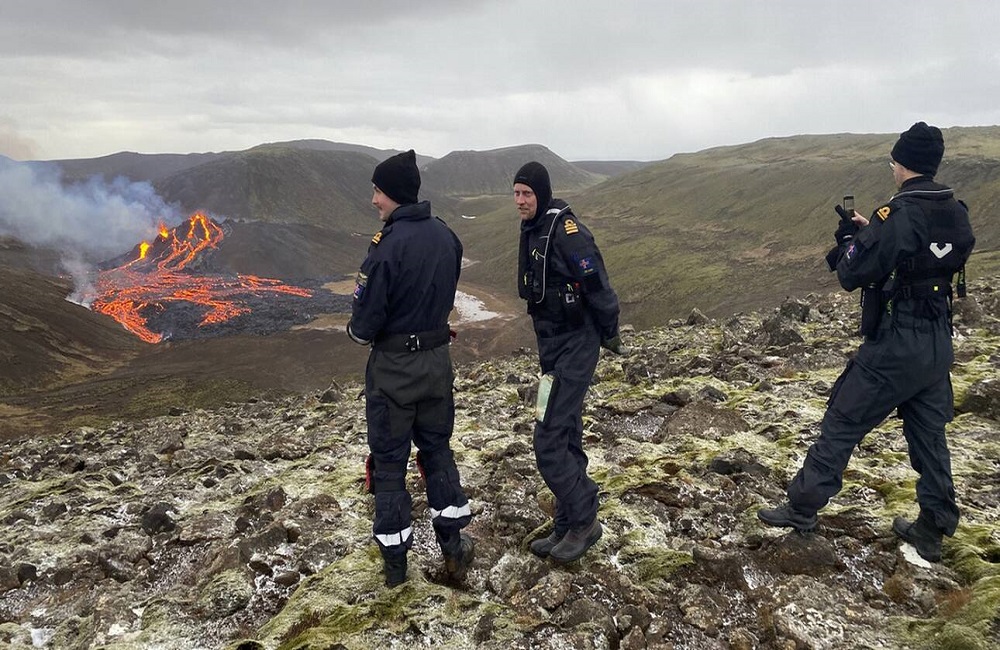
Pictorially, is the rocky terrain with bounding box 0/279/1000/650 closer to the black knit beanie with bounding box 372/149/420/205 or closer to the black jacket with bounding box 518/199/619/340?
the black jacket with bounding box 518/199/619/340

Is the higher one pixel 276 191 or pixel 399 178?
pixel 276 191

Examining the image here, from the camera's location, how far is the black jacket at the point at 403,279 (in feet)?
13.7

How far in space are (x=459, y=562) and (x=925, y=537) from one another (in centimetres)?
348

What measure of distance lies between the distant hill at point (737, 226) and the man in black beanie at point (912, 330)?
29078 millimetres

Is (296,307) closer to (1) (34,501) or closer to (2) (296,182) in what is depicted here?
(1) (34,501)

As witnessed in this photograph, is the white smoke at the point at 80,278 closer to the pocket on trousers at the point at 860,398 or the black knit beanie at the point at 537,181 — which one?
the black knit beanie at the point at 537,181

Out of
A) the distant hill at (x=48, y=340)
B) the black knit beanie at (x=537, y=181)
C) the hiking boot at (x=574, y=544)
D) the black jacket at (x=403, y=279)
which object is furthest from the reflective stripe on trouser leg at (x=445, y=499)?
the distant hill at (x=48, y=340)

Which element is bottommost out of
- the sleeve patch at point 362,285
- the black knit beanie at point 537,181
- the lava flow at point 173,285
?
the lava flow at point 173,285

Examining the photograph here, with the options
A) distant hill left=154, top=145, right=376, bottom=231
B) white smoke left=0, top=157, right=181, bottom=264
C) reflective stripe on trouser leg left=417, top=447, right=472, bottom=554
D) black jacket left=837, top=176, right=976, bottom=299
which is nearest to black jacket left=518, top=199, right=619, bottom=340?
reflective stripe on trouser leg left=417, top=447, right=472, bottom=554

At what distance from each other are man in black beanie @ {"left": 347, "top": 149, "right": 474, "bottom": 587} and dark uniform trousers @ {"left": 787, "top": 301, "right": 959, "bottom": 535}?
2.81 m

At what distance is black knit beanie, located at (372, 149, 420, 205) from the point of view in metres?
4.34

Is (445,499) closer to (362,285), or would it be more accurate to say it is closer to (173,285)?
(362,285)

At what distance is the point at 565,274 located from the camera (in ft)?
14.4

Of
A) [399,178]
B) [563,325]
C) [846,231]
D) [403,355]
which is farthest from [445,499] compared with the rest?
[846,231]
